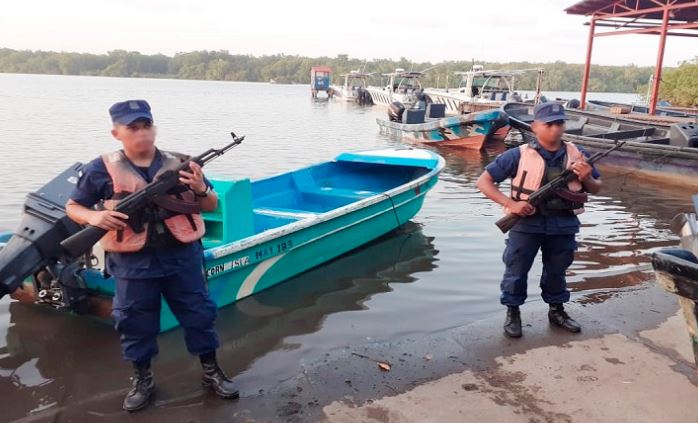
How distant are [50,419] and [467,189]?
32.8ft

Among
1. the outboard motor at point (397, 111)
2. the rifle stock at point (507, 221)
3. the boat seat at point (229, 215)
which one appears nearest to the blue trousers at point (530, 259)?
the rifle stock at point (507, 221)

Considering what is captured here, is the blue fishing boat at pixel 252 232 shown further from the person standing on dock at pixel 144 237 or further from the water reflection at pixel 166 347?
the person standing on dock at pixel 144 237

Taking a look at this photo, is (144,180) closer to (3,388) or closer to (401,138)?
(3,388)

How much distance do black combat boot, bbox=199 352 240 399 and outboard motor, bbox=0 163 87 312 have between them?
1281 millimetres

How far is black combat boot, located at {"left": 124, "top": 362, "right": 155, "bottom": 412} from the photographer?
3471 mm

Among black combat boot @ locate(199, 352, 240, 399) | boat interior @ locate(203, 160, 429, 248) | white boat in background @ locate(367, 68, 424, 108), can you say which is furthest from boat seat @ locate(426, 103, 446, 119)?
black combat boot @ locate(199, 352, 240, 399)

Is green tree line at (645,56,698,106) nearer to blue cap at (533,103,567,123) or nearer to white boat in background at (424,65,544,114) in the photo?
white boat in background at (424,65,544,114)

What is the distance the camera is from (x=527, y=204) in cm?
407

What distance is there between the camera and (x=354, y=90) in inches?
2036

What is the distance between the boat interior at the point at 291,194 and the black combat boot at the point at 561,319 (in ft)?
8.65

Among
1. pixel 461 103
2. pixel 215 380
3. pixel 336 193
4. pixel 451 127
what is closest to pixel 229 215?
pixel 215 380

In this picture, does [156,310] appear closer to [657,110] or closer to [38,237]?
[38,237]

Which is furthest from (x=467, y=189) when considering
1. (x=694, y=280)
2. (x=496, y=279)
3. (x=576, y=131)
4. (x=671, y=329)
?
(x=694, y=280)

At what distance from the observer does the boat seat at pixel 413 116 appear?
67.3ft
